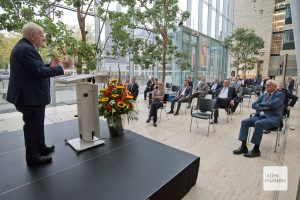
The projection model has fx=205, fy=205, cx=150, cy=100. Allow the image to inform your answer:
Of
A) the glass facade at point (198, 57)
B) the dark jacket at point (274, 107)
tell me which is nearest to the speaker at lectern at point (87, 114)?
the dark jacket at point (274, 107)

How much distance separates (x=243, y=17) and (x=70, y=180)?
2404cm

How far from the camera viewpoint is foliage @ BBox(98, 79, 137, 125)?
2754 millimetres

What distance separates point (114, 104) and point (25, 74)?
1129 mm

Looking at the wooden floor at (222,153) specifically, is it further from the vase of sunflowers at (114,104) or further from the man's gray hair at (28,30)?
the man's gray hair at (28,30)

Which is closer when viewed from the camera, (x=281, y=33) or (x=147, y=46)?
(x=147, y=46)

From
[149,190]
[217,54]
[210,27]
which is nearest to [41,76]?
[149,190]

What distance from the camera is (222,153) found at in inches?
138

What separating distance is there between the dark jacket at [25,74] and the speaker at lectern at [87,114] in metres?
0.49

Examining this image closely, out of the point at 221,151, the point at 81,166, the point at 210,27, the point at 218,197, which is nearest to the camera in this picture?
the point at 81,166

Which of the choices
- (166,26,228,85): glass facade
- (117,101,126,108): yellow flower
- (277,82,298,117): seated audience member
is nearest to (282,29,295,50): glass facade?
(166,26,228,85): glass facade

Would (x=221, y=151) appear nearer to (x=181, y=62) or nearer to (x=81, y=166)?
(x=81, y=166)

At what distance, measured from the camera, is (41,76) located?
1907mm

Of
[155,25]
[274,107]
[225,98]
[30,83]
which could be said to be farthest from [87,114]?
[155,25]

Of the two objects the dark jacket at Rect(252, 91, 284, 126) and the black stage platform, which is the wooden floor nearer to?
the black stage platform
